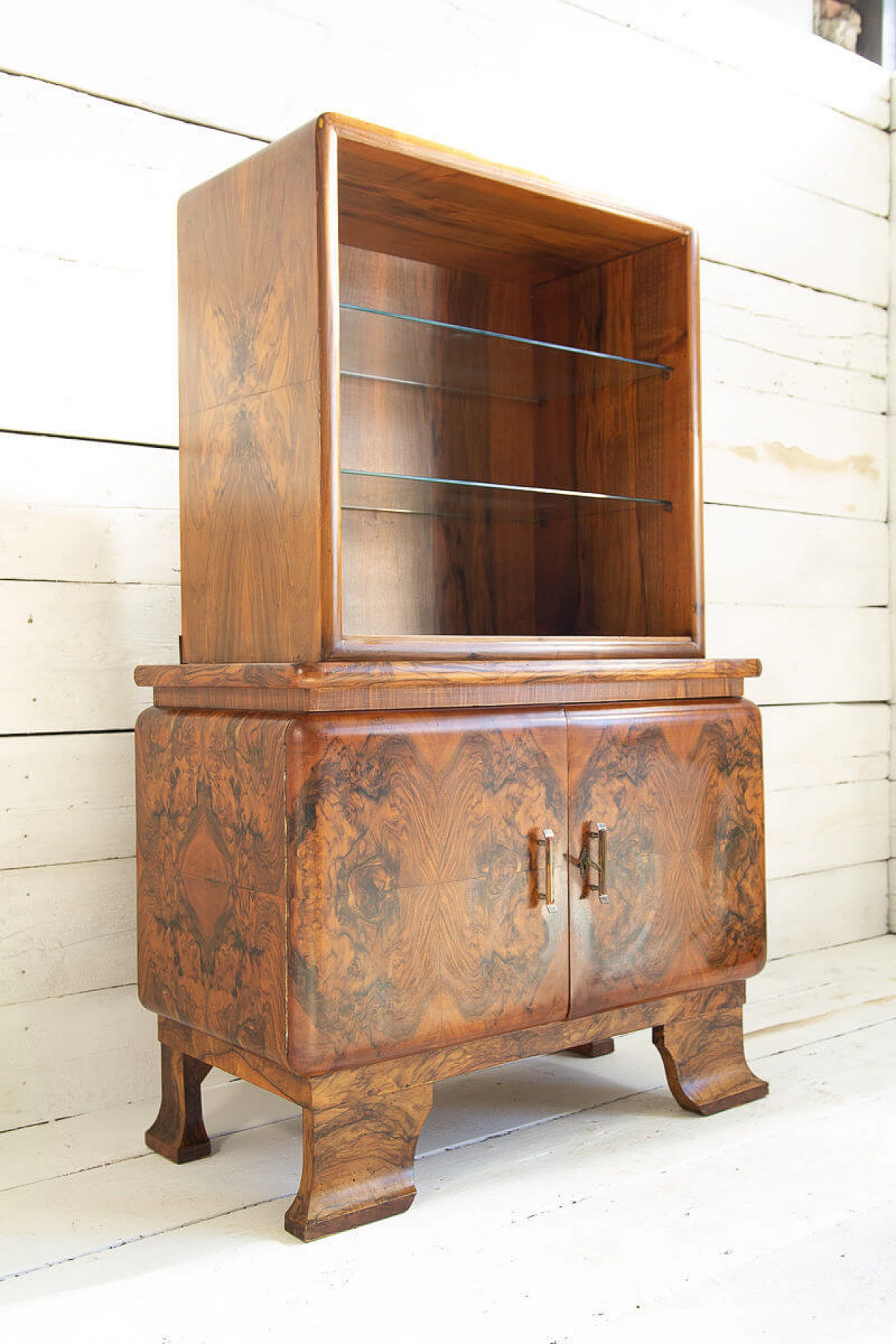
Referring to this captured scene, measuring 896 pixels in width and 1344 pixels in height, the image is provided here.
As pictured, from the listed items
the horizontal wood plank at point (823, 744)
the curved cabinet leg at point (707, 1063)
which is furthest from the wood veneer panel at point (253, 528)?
the horizontal wood plank at point (823, 744)

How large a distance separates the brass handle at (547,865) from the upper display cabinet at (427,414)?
0.80ft

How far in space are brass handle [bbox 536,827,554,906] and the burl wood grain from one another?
1.22ft

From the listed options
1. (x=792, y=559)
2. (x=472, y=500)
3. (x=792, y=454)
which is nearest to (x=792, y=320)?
(x=792, y=454)

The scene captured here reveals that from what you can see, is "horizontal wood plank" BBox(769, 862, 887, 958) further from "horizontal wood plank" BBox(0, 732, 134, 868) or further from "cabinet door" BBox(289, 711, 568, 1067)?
"horizontal wood plank" BBox(0, 732, 134, 868)

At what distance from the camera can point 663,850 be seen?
5.84 ft

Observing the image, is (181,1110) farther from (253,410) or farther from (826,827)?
(826,827)

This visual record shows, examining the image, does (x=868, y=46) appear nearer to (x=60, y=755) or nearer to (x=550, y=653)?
(x=550, y=653)

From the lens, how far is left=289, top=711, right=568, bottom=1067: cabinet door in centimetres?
142

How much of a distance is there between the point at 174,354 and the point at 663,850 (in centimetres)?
108

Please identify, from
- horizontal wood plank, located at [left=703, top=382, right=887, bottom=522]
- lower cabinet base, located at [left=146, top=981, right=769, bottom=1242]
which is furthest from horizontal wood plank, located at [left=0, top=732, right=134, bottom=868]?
horizontal wood plank, located at [left=703, top=382, right=887, bottom=522]

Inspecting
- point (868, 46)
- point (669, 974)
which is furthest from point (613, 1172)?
point (868, 46)

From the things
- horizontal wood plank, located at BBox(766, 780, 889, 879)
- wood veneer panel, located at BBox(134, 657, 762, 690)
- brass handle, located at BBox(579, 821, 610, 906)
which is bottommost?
horizontal wood plank, located at BBox(766, 780, 889, 879)

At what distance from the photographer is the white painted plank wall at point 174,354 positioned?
1.84 m

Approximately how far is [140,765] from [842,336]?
2147mm
